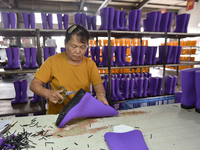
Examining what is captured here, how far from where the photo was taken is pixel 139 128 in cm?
95

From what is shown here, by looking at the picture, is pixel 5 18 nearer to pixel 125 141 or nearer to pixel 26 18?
pixel 26 18

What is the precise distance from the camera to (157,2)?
29.9 ft

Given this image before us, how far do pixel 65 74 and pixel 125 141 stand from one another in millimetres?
993

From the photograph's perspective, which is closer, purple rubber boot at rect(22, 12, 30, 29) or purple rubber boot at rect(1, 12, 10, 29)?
purple rubber boot at rect(1, 12, 10, 29)

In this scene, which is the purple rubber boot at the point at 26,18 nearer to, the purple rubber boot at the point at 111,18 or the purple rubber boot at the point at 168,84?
the purple rubber boot at the point at 111,18

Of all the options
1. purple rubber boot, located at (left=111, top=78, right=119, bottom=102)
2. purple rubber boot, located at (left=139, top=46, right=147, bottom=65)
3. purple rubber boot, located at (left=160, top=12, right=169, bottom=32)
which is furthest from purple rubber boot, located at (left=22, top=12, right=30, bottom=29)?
purple rubber boot, located at (left=160, top=12, right=169, bottom=32)

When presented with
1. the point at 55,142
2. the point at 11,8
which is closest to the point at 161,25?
the point at 55,142

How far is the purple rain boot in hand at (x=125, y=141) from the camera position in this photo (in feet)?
2.37

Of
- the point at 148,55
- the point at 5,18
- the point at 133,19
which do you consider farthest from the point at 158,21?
the point at 5,18

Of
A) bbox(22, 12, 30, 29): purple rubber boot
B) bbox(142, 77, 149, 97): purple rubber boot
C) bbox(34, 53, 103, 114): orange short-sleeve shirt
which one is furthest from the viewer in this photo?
bbox(142, 77, 149, 97): purple rubber boot

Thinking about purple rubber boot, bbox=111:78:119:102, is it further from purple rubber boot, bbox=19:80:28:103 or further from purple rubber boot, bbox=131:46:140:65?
purple rubber boot, bbox=19:80:28:103

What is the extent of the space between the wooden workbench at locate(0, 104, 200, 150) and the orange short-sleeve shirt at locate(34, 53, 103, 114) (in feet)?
1.50

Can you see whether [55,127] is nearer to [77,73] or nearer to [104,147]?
[104,147]

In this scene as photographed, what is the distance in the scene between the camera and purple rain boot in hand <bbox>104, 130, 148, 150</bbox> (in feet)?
2.37
